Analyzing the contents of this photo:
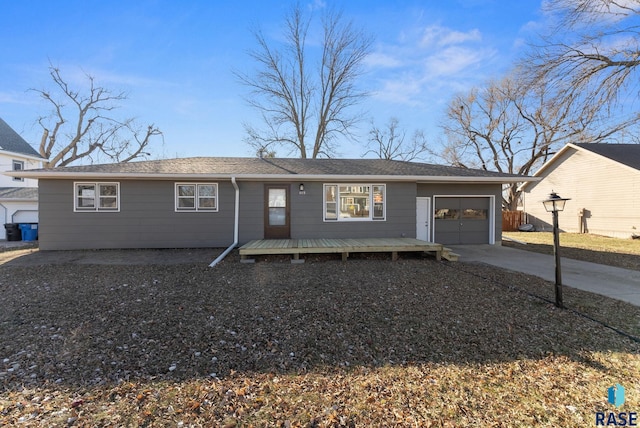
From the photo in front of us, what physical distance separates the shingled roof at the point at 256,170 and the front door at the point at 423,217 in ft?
3.85

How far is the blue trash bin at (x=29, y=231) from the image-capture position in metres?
12.7

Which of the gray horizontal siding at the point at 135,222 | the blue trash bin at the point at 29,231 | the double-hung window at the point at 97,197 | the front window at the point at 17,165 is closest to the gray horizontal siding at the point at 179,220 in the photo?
the gray horizontal siding at the point at 135,222

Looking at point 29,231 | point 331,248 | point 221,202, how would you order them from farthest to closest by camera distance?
point 29,231 < point 221,202 < point 331,248

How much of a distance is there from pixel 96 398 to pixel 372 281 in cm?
435

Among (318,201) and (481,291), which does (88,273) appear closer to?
(318,201)

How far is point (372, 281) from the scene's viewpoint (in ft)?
18.3

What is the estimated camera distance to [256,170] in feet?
30.8

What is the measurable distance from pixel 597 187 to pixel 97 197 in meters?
23.4

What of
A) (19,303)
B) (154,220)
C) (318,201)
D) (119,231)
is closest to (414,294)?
(318,201)

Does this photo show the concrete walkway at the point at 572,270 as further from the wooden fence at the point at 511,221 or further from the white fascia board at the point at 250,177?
the wooden fence at the point at 511,221

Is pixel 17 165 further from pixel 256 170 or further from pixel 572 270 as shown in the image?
pixel 572 270

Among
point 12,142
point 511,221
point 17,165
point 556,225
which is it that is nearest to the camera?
point 556,225

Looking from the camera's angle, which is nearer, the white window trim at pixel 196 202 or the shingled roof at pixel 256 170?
the shingled roof at pixel 256 170

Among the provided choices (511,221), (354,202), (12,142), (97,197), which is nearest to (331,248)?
(354,202)
